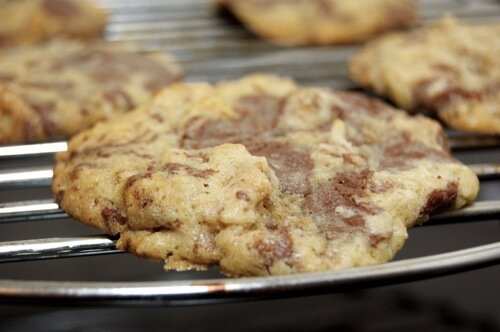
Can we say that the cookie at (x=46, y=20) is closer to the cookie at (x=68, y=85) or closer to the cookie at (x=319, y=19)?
the cookie at (x=68, y=85)

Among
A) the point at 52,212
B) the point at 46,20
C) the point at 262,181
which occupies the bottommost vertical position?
the point at 52,212

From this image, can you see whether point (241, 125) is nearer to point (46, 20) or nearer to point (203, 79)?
point (203, 79)

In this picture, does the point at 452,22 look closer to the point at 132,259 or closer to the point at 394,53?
the point at 394,53

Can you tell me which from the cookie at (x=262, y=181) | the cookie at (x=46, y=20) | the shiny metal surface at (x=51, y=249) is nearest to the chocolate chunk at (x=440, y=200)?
the cookie at (x=262, y=181)

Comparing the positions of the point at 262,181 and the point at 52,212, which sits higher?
the point at 262,181

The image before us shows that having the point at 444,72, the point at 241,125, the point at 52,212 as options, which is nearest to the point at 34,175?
the point at 52,212

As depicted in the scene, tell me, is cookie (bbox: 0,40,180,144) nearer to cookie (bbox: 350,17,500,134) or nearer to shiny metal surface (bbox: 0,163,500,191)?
shiny metal surface (bbox: 0,163,500,191)

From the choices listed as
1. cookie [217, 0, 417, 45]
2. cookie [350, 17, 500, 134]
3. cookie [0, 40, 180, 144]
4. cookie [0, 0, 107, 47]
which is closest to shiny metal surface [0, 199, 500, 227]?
cookie [0, 40, 180, 144]
